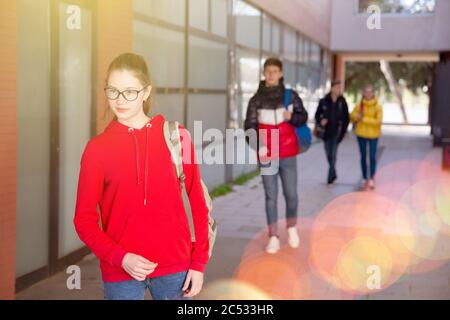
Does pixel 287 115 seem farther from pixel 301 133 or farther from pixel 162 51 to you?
pixel 162 51

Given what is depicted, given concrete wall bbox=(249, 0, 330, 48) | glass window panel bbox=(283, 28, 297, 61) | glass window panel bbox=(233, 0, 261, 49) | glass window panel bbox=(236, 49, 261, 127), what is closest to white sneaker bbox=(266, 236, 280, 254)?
glass window panel bbox=(233, 0, 261, 49)

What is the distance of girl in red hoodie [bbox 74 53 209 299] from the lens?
2979 mm

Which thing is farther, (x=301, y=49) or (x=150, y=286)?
(x=301, y=49)

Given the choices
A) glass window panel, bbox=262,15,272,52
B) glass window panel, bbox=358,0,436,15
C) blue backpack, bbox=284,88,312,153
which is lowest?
blue backpack, bbox=284,88,312,153

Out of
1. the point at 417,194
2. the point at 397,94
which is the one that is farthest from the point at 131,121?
the point at 397,94

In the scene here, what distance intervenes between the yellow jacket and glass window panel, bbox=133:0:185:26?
334cm

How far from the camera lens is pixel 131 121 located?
3.07m

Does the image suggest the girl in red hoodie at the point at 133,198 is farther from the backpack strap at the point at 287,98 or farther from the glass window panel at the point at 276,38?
the glass window panel at the point at 276,38

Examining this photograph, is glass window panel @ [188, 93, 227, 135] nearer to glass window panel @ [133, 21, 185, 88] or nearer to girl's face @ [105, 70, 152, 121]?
glass window panel @ [133, 21, 185, 88]

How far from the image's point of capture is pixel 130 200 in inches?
119

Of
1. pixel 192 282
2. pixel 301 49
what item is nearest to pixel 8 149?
pixel 192 282

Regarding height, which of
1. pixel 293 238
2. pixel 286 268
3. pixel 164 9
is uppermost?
pixel 164 9

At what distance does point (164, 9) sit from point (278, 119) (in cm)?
322

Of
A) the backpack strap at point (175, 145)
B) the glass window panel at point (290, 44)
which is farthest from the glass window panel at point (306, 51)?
the backpack strap at point (175, 145)
